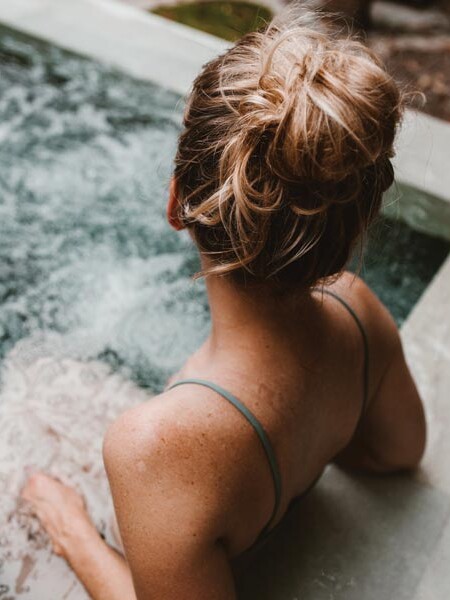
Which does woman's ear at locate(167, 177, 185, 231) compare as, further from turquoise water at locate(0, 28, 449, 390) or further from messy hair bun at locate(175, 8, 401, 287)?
turquoise water at locate(0, 28, 449, 390)

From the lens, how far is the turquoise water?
243 cm

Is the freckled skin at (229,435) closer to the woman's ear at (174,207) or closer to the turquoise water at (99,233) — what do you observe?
the woman's ear at (174,207)

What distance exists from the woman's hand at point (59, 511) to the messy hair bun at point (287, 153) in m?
0.97

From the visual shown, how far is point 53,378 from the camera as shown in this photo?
2162mm

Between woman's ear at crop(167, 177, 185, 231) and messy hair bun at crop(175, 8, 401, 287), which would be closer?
messy hair bun at crop(175, 8, 401, 287)

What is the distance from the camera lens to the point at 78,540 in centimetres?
169

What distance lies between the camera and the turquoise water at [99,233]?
2432mm

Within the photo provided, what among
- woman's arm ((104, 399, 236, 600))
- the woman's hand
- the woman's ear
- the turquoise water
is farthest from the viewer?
the turquoise water

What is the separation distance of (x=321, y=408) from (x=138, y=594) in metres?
0.54

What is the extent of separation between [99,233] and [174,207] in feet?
5.34

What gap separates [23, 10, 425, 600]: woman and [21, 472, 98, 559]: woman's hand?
530 millimetres

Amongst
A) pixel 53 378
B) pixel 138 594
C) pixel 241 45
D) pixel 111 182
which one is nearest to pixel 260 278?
pixel 241 45

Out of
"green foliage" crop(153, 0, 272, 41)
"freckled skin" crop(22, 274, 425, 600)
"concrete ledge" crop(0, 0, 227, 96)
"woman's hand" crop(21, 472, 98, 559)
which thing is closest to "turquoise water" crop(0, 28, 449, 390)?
"concrete ledge" crop(0, 0, 227, 96)

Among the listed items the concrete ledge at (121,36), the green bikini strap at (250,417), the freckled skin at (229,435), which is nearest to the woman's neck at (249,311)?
the freckled skin at (229,435)
